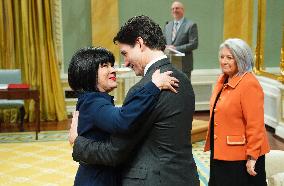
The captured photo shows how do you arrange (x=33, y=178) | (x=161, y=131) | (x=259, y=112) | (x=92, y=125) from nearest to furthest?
(x=161, y=131), (x=92, y=125), (x=259, y=112), (x=33, y=178)

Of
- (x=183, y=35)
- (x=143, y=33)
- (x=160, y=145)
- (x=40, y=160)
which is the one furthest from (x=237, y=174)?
(x=183, y=35)

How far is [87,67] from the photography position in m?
1.84

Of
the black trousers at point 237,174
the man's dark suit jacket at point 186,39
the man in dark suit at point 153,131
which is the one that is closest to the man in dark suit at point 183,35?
the man's dark suit jacket at point 186,39

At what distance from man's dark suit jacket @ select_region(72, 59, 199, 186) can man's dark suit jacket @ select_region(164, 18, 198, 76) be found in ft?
16.0

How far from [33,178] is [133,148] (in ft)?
10.2

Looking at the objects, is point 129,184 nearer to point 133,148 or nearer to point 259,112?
point 133,148

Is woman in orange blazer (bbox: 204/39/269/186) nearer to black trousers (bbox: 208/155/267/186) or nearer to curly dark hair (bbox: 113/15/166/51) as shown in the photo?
black trousers (bbox: 208/155/267/186)

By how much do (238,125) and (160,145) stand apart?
3.92ft

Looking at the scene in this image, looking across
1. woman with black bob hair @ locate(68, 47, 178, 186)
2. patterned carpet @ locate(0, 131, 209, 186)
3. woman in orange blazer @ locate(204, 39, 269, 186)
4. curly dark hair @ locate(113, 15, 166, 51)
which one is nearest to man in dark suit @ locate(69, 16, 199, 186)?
curly dark hair @ locate(113, 15, 166, 51)

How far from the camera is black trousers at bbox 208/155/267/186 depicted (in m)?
2.70

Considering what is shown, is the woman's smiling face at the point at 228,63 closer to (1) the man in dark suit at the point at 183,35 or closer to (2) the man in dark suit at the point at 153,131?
(2) the man in dark suit at the point at 153,131

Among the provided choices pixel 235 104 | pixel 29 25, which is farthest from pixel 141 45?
pixel 29 25

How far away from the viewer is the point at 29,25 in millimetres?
6969

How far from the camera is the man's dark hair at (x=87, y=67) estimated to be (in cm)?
184
